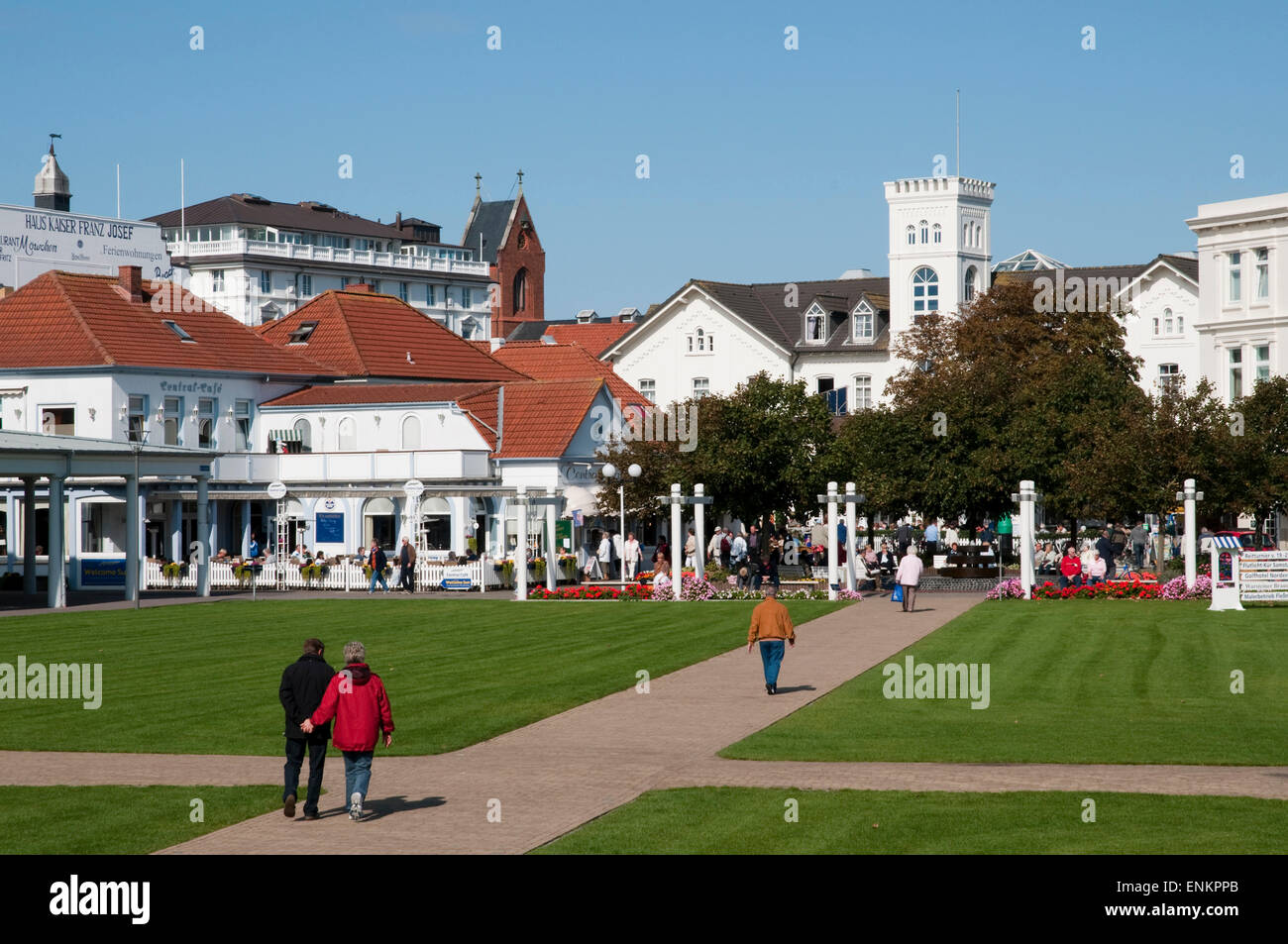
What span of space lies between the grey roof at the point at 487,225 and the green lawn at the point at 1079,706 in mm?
113536

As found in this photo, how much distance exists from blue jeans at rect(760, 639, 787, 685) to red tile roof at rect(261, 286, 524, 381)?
42954 millimetres

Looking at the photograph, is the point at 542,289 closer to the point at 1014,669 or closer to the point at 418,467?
the point at 418,467

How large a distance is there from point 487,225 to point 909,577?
112m

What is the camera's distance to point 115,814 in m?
13.9

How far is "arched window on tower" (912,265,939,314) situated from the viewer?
286ft

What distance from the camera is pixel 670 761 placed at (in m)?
16.4

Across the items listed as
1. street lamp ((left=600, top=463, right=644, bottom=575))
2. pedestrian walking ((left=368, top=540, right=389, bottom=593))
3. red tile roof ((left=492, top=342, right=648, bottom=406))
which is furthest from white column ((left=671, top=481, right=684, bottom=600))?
red tile roof ((left=492, top=342, right=648, bottom=406))

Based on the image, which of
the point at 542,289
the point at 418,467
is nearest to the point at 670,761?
the point at 418,467

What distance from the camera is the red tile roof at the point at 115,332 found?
55.4 metres

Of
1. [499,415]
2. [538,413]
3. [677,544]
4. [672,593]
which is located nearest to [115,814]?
[677,544]

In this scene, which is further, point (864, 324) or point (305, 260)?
point (305, 260)

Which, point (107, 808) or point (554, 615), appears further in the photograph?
point (554, 615)

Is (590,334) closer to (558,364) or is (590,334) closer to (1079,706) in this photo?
(558,364)
